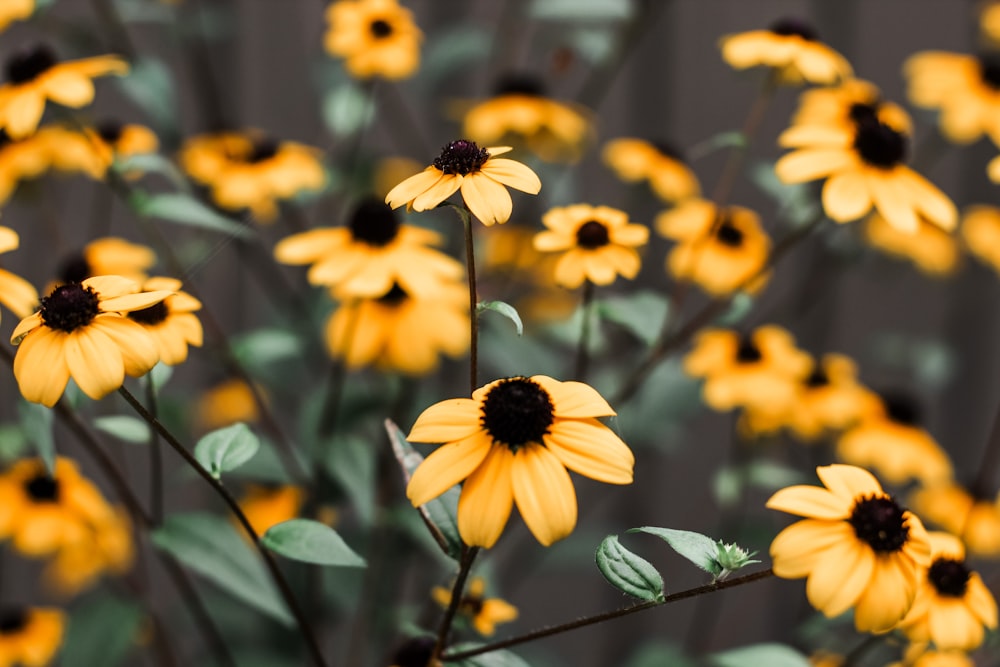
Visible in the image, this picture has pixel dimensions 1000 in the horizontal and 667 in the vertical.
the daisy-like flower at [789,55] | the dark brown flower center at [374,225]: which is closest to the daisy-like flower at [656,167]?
the daisy-like flower at [789,55]

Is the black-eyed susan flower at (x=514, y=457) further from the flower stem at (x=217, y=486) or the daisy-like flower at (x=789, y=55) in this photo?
the daisy-like flower at (x=789, y=55)

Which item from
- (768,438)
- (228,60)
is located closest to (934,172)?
(768,438)

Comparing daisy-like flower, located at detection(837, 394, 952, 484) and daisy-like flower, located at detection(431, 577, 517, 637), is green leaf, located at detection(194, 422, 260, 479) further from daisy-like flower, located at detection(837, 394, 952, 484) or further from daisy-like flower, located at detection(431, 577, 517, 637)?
daisy-like flower, located at detection(837, 394, 952, 484)

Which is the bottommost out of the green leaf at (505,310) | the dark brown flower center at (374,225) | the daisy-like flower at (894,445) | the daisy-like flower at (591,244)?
the daisy-like flower at (894,445)

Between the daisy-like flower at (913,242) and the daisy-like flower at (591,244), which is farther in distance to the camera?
the daisy-like flower at (913,242)

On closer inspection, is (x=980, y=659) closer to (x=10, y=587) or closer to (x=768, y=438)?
(x=768, y=438)

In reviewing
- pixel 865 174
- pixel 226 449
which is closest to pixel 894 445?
pixel 865 174
